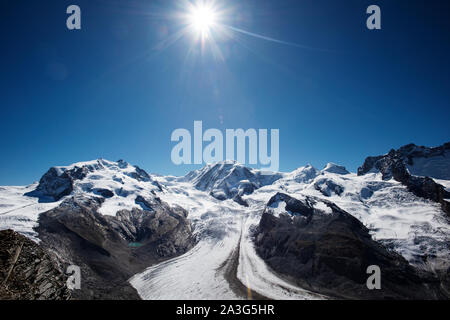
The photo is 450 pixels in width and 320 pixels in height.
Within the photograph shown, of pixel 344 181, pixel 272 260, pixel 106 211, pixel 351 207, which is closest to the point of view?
pixel 272 260

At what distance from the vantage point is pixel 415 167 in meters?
143

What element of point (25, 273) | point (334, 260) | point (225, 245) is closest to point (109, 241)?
point (225, 245)

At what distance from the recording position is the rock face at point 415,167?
99.6m

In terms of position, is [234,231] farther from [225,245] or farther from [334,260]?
[334,260]

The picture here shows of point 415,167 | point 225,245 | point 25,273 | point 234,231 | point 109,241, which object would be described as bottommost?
point 225,245

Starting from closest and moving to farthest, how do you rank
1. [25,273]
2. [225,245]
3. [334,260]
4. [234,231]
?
[25,273] → [334,260] → [225,245] → [234,231]

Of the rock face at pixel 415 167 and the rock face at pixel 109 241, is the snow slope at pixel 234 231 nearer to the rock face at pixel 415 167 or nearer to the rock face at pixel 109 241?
the rock face at pixel 109 241

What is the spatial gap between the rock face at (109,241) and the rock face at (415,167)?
379 feet

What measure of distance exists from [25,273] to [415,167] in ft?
633

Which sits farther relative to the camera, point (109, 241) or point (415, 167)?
point (415, 167)
